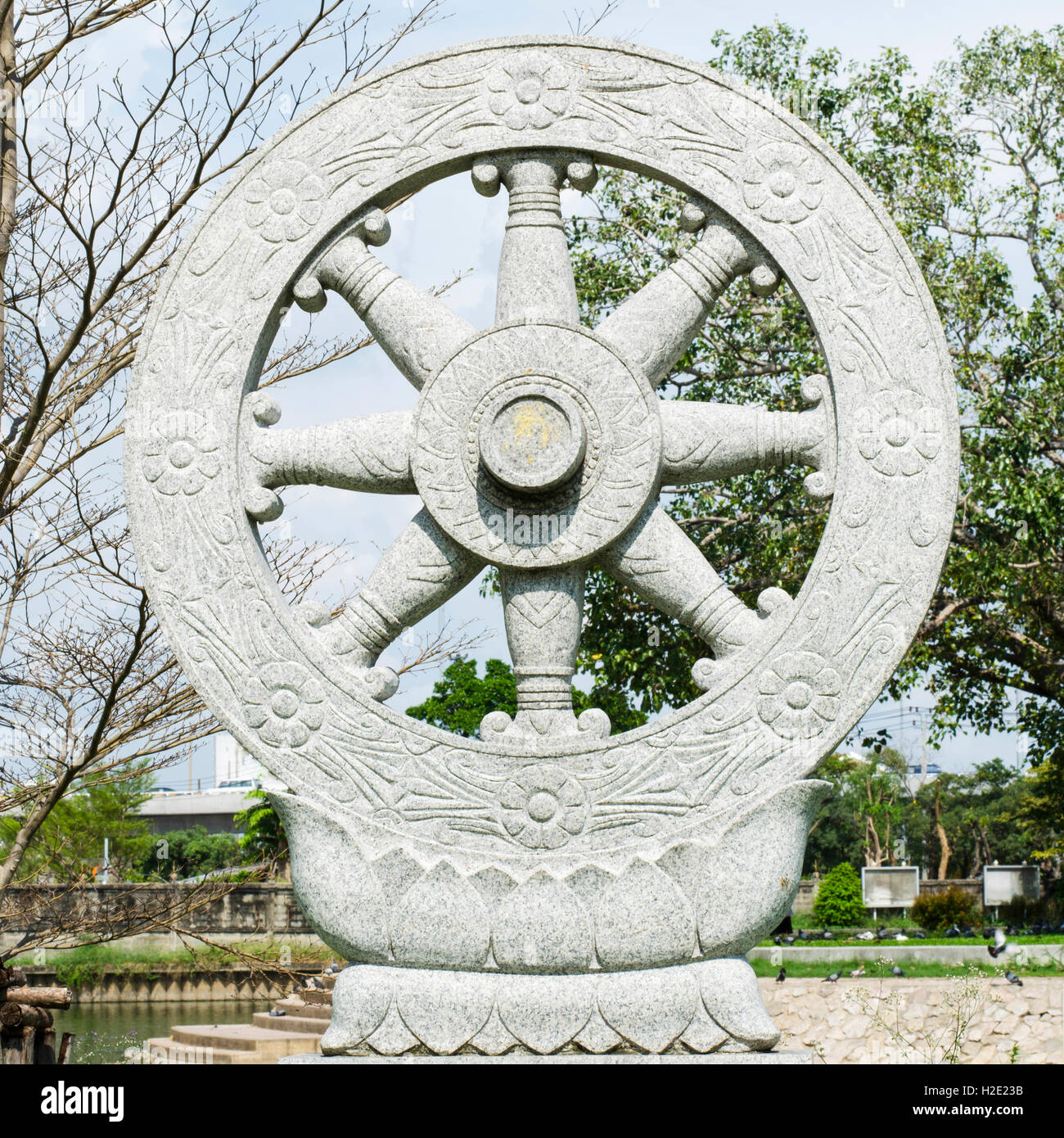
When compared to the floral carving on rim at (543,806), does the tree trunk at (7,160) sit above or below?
above

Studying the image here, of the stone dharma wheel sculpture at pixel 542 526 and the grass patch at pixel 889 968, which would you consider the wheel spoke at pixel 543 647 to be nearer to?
the stone dharma wheel sculpture at pixel 542 526

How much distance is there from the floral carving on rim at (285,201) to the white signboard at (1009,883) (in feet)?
60.6

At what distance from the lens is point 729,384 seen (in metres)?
12.1

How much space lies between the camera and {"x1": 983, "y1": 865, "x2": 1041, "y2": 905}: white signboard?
65.4 feet

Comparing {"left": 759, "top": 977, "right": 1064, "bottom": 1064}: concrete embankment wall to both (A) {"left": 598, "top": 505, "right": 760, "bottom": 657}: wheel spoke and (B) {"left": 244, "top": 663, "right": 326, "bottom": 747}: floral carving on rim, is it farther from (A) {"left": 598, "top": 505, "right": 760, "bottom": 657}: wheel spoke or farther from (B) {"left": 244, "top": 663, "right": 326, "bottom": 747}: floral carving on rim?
(B) {"left": 244, "top": 663, "right": 326, "bottom": 747}: floral carving on rim

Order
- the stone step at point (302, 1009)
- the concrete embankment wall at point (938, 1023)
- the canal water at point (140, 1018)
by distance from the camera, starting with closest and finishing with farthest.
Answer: the concrete embankment wall at point (938, 1023)
the stone step at point (302, 1009)
the canal water at point (140, 1018)

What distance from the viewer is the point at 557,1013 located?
154 inches

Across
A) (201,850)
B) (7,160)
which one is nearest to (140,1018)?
(201,850)

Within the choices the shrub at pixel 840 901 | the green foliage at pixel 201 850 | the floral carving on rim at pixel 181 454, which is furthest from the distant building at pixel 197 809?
the floral carving on rim at pixel 181 454

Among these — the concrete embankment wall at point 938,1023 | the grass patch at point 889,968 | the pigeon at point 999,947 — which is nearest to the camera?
the concrete embankment wall at point 938,1023

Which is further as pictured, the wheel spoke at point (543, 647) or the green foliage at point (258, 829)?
the green foliage at point (258, 829)

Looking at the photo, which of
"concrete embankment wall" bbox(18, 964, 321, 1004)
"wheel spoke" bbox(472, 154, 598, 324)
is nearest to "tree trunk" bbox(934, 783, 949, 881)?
"concrete embankment wall" bbox(18, 964, 321, 1004)

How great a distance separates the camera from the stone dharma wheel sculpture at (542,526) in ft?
13.1

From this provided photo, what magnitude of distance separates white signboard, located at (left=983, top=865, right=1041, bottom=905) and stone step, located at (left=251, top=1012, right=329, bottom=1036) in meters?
11.2
